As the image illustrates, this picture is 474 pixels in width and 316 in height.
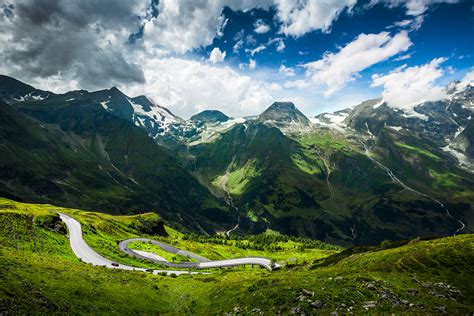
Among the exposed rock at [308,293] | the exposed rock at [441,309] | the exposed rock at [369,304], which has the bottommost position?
the exposed rock at [441,309]

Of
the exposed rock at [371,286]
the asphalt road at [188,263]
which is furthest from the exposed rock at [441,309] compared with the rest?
the asphalt road at [188,263]

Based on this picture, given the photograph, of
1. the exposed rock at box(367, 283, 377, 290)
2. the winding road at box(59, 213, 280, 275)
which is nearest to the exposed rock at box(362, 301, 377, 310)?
the exposed rock at box(367, 283, 377, 290)

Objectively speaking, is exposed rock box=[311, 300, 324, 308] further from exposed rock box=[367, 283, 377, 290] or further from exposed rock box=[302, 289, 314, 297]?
exposed rock box=[367, 283, 377, 290]

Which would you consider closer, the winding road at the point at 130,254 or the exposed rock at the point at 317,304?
the exposed rock at the point at 317,304

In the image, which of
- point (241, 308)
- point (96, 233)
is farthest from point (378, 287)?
point (96, 233)

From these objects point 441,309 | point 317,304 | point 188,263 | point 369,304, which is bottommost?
point 188,263

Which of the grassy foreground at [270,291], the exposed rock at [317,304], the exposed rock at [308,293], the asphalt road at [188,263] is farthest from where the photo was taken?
the asphalt road at [188,263]

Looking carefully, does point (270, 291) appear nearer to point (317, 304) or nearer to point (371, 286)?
point (317, 304)

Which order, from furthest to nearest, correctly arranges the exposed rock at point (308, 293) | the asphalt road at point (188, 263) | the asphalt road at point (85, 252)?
the asphalt road at point (188, 263) < the asphalt road at point (85, 252) < the exposed rock at point (308, 293)

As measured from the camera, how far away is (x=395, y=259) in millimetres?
54344

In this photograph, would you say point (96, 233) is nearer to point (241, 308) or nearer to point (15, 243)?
point (15, 243)

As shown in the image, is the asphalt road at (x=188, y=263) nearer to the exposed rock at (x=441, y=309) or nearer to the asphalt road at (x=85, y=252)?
the asphalt road at (x=85, y=252)

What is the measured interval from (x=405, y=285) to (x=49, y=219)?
9824 centimetres

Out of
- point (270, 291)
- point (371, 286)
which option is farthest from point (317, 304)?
point (371, 286)
